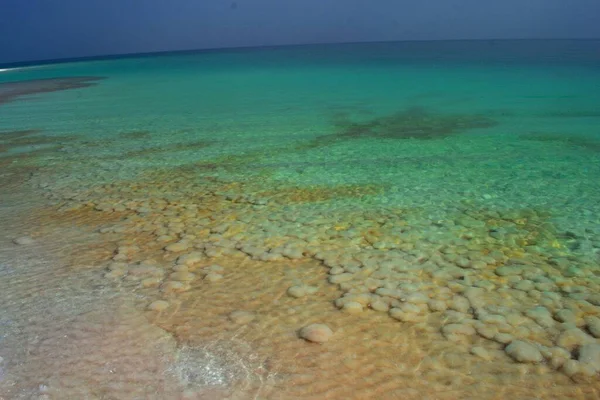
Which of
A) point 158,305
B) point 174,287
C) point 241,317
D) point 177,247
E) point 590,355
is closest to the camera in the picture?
point 590,355

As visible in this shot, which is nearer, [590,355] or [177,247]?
[590,355]

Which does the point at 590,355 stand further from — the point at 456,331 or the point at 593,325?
the point at 456,331

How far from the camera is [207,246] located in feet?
19.2

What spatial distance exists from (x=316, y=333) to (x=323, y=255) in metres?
1.57

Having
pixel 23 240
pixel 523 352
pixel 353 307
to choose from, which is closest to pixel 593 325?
pixel 523 352

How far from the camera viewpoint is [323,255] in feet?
18.2

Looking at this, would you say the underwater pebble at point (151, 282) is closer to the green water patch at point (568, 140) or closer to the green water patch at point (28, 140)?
the green water patch at point (28, 140)

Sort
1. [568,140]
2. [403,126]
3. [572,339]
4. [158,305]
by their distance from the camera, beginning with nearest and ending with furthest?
1. [572,339]
2. [158,305]
3. [568,140]
4. [403,126]

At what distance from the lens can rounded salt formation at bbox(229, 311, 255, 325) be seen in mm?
4320

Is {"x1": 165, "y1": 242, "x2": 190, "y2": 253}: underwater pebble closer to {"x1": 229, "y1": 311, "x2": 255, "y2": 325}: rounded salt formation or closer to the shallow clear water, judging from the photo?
the shallow clear water

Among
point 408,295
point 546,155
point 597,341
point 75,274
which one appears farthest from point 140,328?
point 546,155

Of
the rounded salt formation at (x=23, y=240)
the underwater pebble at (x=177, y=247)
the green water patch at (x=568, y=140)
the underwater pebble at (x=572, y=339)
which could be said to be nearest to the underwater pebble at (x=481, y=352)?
the underwater pebble at (x=572, y=339)

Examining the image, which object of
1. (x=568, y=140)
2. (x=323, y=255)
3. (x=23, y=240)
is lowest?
(x=23, y=240)

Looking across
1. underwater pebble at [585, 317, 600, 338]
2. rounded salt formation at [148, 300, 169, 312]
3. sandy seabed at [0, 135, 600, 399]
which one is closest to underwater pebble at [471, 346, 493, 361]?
sandy seabed at [0, 135, 600, 399]
